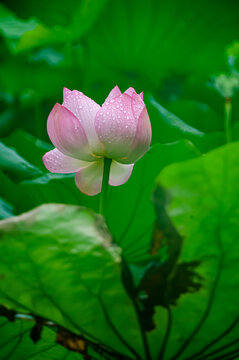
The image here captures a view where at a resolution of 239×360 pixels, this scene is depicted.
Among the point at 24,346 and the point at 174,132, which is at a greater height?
the point at 174,132

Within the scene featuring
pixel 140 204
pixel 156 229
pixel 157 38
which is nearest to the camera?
pixel 156 229

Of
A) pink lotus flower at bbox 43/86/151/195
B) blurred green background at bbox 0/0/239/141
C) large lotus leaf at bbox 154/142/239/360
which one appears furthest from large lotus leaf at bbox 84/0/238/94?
large lotus leaf at bbox 154/142/239/360

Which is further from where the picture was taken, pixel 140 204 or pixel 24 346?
pixel 140 204

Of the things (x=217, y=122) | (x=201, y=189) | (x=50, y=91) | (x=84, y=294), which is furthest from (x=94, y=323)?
(x=50, y=91)

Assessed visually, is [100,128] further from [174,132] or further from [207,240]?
[174,132]

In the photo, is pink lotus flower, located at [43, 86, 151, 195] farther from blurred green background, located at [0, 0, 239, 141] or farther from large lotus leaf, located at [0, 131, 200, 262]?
blurred green background, located at [0, 0, 239, 141]

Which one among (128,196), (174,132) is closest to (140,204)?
(128,196)
